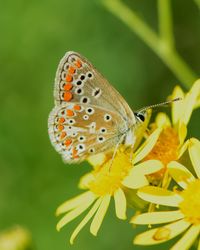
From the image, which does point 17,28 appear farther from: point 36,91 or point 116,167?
point 116,167

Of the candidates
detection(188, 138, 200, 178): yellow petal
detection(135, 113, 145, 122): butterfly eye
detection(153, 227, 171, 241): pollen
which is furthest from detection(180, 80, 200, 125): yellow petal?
detection(153, 227, 171, 241): pollen

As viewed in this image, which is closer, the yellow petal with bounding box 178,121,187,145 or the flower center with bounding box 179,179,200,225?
the flower center with bounding box 179,179,200,225

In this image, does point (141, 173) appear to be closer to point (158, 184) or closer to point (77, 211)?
point (158, 184)

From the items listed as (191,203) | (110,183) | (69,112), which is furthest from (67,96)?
(191,203)

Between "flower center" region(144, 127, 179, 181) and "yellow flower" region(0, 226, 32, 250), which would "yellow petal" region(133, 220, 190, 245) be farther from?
"yellow flower" region(0, 226, 32, 250)

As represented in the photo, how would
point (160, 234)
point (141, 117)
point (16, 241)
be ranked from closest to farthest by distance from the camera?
1. point (160, 234)
2. point (141, 117)
3. point (16, 241)

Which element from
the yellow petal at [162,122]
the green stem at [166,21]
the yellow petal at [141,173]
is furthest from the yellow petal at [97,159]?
the green stem at [166,21]

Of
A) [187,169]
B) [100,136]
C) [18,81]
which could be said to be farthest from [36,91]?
[187,169]
